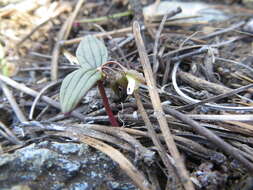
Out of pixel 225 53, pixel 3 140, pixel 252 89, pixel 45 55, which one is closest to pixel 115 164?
pixel 3 140

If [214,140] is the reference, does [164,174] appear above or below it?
below

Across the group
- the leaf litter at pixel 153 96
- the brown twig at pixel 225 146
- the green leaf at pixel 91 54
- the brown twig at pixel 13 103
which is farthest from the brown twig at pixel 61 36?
the brown twig at pixel 225 146

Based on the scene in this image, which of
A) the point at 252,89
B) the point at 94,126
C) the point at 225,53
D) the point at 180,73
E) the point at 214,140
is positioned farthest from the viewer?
the point at 225,53

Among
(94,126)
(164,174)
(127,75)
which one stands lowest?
(164,174)

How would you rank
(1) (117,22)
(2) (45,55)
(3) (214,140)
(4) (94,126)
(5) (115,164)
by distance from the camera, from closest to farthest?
(3) (214,140) → (5) (115,164) → (4) (94,126) → (2) (45,55) → (1) (117,22)

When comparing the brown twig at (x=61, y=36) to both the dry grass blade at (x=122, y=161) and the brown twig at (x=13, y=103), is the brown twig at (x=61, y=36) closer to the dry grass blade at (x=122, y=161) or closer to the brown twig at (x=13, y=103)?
the brown twig at (x=13, y=103)

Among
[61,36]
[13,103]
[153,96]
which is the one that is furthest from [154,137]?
[61,36]

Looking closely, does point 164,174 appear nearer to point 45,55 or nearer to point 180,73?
point 180,73
